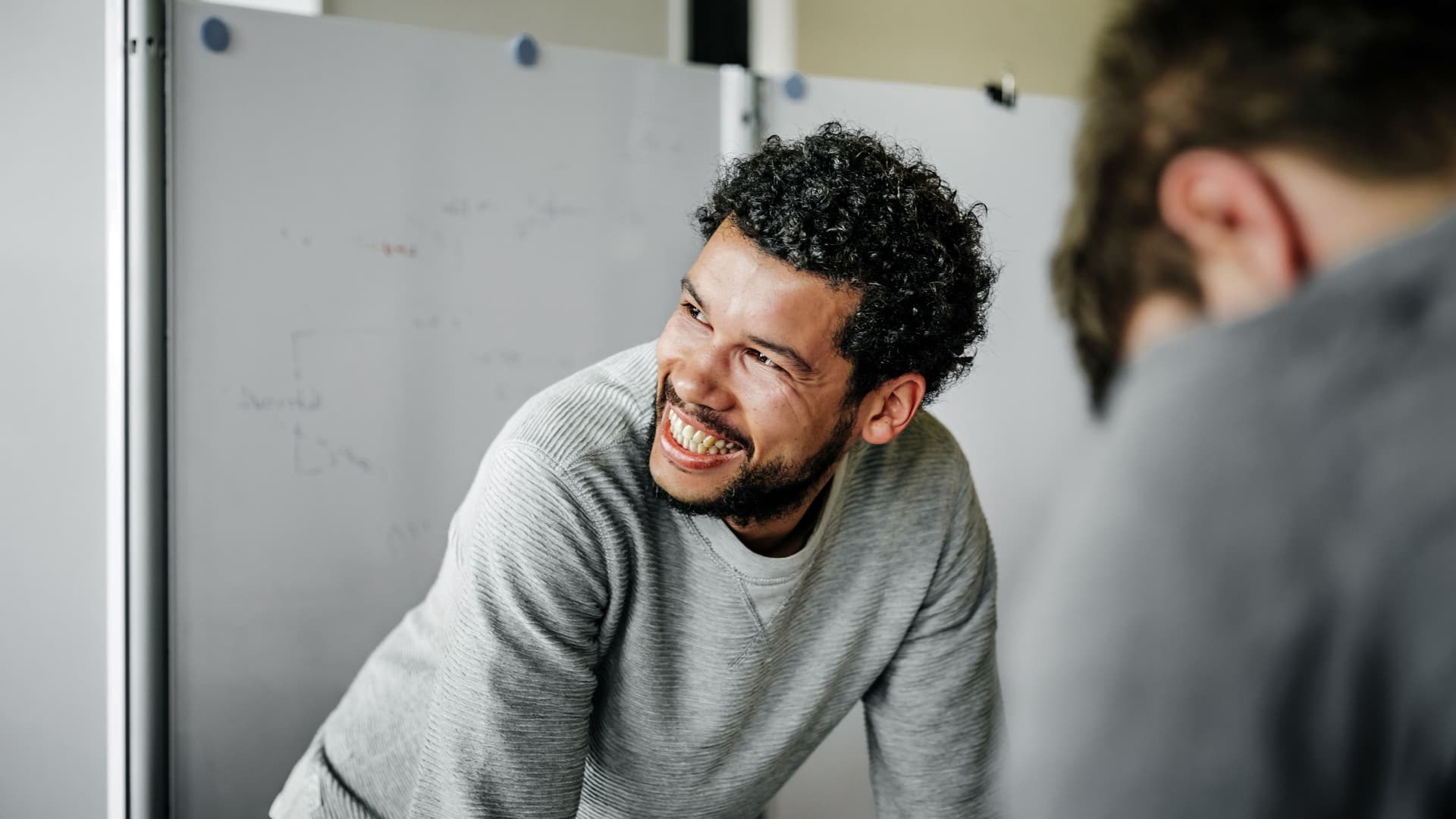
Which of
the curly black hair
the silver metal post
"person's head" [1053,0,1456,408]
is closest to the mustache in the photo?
the curly black hair

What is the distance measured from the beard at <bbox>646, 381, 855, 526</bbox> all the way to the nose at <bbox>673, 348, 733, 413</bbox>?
0.01 metres

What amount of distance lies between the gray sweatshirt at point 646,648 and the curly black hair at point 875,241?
15cm

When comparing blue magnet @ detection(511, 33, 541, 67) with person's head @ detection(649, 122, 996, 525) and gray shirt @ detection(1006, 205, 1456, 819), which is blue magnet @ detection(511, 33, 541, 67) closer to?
person's head @ detection(649, 122, 996, 525)

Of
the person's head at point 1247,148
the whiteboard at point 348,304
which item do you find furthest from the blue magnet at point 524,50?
the person's head at point 1247,148

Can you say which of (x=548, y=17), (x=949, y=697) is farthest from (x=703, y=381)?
(x=548, y=17)

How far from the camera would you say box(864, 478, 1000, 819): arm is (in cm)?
98

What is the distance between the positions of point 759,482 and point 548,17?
1.42m

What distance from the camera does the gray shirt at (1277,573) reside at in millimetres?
156

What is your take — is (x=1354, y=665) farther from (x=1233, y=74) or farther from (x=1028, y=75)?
(x=1028, y=75)

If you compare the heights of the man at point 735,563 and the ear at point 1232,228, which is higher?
the ear at point 1232,228

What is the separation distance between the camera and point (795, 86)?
1591 mm

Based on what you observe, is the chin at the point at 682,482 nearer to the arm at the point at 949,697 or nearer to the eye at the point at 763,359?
the eye at the point at 763,359

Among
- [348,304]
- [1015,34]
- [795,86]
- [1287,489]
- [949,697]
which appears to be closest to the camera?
[1287,489]

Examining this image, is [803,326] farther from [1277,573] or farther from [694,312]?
[1277,573]
